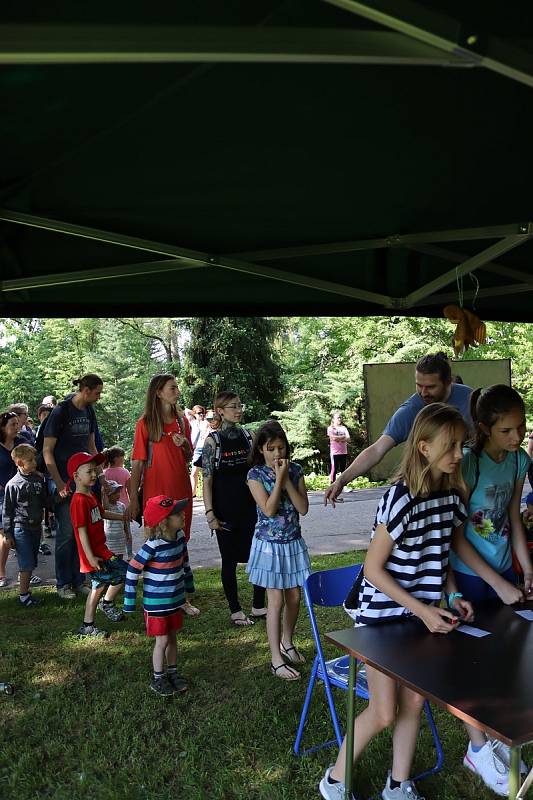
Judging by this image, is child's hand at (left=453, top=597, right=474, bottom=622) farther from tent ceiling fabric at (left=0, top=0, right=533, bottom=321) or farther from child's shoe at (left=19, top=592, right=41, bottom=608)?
child's shoe at (left=19, top=592, right=41, bottom=608)

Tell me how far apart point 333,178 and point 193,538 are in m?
6.46

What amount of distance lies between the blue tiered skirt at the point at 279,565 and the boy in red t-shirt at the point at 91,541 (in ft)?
4.12

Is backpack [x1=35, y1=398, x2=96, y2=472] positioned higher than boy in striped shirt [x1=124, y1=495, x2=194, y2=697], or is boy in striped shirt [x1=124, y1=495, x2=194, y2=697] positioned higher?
backpack [x1=35, y1=398, x2=96, y2=472]

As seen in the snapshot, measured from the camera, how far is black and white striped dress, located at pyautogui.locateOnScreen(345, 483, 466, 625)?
95.0 inches

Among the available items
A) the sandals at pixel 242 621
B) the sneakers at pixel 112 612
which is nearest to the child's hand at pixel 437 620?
the sandals at pixel 242 621

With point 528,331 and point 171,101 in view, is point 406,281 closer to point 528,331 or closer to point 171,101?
point 171,101

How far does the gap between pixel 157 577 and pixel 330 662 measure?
43.8 inches

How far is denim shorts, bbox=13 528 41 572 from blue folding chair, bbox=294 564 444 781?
3247mm

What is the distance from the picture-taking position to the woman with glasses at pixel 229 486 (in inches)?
189

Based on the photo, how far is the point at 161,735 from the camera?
11.0 feet

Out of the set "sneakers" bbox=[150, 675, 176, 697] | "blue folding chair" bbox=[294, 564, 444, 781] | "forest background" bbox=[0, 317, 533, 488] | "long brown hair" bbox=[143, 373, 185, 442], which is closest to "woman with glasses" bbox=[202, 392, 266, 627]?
"long brown hair" bbox=[143, 373, 185, 442]

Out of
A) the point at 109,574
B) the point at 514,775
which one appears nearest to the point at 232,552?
the point at 109,574

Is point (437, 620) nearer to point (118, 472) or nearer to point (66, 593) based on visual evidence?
point (66, 593)

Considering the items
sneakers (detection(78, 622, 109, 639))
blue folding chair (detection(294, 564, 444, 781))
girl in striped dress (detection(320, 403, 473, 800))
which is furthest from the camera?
sneakers (detection(78, 622, 109, 639))
